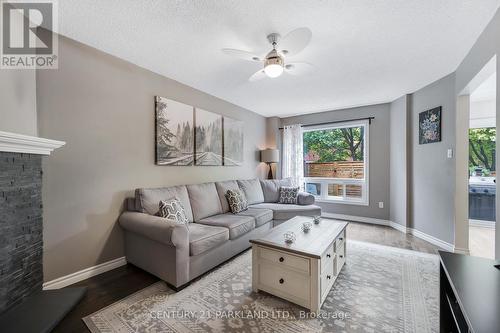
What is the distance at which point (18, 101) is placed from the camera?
163cm

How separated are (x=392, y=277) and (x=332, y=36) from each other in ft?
8.21

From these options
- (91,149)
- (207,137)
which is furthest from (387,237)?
(91,149)

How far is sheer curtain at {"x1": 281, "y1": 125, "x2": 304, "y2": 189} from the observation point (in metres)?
5.03

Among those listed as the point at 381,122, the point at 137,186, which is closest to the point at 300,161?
the point at 381,122

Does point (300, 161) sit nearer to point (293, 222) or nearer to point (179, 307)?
point (293, 222)

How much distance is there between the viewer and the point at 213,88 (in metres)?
3.38

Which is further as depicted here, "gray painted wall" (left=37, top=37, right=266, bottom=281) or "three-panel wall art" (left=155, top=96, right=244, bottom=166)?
"three-panel wall art" (left=155, top=96, right=244, bottom=166)

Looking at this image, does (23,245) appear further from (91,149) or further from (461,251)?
(461,251)

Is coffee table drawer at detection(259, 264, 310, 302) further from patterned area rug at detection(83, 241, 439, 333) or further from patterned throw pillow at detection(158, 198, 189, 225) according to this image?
patterned throw pillow at detection(158, 198, 189, 225)

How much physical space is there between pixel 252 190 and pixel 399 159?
9.12 ft

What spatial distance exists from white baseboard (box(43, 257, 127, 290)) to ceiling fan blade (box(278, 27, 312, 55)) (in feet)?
9.37

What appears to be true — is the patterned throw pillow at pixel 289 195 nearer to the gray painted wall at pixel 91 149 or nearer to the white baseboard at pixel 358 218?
the white baseboard at pixel 358 218

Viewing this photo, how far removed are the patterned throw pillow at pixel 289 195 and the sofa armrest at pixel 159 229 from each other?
2467 millimetres

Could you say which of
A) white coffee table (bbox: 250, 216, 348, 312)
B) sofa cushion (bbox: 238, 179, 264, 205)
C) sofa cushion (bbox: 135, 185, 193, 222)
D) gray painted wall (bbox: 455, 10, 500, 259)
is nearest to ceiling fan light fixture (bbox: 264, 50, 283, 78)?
white coffee table (bbox: 250, 216, 348, 312)
